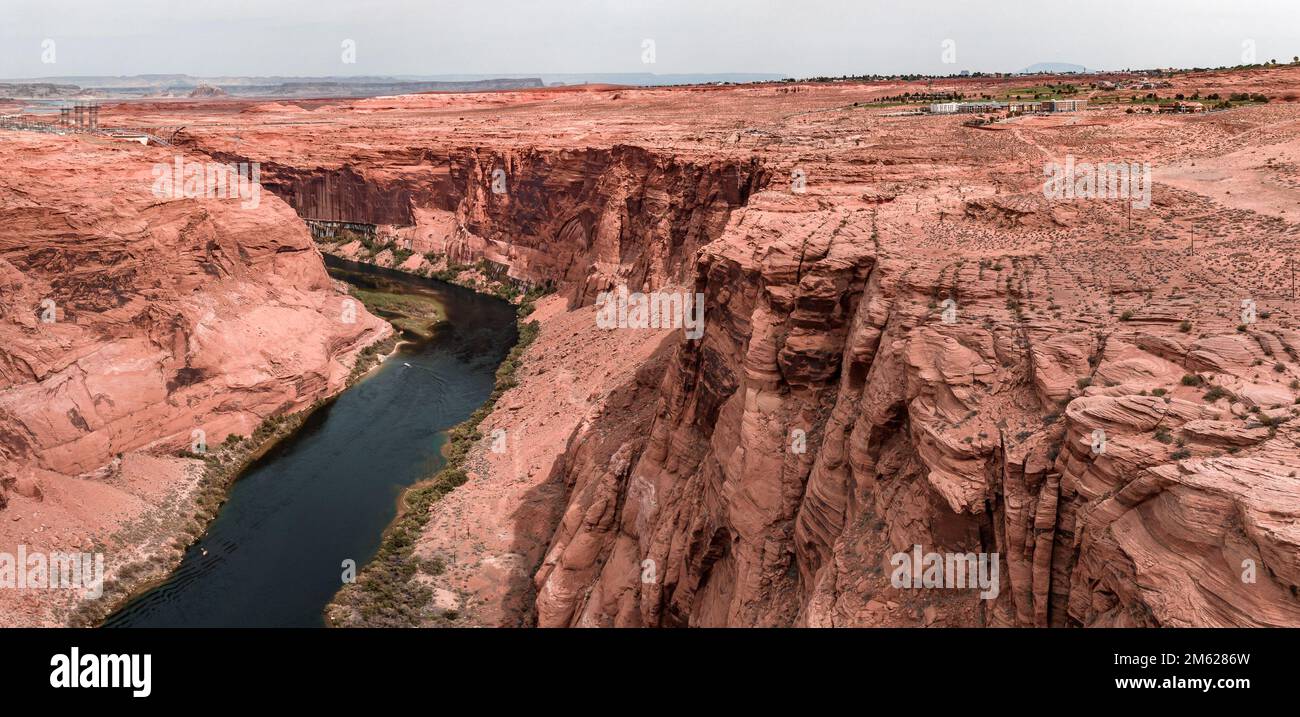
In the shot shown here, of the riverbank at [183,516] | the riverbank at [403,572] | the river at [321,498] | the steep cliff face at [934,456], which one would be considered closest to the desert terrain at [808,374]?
the steep cliff face at [934,456]

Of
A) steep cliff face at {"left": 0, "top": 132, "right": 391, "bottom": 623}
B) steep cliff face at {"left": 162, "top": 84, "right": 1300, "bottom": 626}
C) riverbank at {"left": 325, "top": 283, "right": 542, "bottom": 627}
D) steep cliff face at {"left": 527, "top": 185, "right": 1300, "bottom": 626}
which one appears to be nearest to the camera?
steep cliff face at {"left": 527, "top": 185, "right": 1300, "bottom": 626}

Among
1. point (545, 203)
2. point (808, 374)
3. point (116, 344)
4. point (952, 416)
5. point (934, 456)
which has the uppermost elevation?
point (545, 203)

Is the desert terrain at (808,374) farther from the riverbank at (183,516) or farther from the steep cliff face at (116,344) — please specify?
the riverbank at (183,516)

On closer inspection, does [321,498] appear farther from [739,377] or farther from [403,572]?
[739,377]

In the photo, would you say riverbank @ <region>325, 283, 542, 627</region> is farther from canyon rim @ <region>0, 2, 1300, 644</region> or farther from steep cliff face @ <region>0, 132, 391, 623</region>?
steep cliff face @ <region>0, 132, 391, 623</region>

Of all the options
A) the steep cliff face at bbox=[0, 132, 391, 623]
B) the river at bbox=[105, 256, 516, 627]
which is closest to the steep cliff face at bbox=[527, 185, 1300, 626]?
the river at bbox=[105, 256, 516, 627]

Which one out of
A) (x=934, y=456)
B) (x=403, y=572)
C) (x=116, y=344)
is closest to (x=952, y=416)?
(x=934, y=456)
